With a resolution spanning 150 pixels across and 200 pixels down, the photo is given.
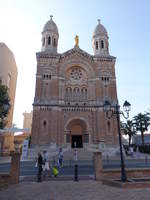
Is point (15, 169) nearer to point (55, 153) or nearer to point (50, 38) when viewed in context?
point (55, 153)

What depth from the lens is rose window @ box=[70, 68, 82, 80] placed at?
98.5 feet

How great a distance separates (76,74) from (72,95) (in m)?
4.55

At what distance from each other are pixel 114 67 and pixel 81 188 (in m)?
26.5

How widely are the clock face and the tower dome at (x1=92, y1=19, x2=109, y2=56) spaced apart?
17.5 feet

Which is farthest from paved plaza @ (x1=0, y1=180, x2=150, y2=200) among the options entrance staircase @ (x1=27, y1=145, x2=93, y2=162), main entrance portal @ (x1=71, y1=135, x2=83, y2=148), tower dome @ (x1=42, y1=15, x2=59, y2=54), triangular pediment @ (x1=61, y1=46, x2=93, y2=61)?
tower dome @ (x1=42, y1=15, x2=59, y2=54)

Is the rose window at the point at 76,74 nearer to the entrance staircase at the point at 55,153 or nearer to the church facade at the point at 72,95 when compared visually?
the church facade at the point at 72,95

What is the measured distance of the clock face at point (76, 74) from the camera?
30.0 meters

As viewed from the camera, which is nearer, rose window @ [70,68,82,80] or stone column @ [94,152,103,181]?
stone column @ [94,152,103,181]

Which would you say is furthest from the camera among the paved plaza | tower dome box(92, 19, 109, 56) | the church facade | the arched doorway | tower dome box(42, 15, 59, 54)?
tower dome box(92, 19, 109, 56)

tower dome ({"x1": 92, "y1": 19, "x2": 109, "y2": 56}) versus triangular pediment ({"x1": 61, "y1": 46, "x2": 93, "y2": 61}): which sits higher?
tower dome ({"x1": 92, "y1": 19, "x2": 109, "y2": 56})

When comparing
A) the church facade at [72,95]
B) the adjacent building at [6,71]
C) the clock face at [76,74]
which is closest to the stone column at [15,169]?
the church facade at [72,95]

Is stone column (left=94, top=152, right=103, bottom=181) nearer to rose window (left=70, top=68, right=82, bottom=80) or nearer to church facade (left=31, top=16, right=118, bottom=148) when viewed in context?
church facade (left=31, top=16, right=118, bottom=148)

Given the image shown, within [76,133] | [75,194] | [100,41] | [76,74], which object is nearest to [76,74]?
[76,74]

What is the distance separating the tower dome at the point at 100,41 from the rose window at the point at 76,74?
5.45 meters
